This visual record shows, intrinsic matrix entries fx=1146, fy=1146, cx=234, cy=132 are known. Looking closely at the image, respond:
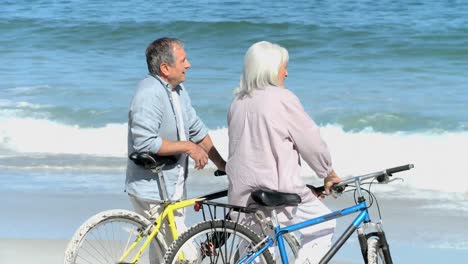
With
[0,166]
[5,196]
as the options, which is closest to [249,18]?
[0,166]

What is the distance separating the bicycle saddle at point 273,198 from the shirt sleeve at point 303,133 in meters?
0.18

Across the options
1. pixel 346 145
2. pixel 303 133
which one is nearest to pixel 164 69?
pixel 303 133

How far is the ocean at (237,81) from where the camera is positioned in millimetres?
11352

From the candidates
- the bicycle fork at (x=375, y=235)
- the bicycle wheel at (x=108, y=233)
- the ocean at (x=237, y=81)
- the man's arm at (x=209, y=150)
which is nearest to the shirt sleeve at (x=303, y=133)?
the bicycle fork at (x=375, y=235)

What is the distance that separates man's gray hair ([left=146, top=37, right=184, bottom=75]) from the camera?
5.62 m

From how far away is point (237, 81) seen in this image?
16844 millimetres

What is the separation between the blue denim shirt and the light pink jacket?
0.46 metres

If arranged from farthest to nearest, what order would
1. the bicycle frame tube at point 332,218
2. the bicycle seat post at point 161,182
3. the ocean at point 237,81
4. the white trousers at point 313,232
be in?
the ocean at point 237,81, the bicycle seat post at point 161,182, the white trousers at point 313,232, the bicycle frame tube at point 332,218

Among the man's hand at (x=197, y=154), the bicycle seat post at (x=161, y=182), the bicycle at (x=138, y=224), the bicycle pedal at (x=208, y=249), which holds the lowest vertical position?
the bicycle pedal at (x=208, y=249)

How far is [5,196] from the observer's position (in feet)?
32.2

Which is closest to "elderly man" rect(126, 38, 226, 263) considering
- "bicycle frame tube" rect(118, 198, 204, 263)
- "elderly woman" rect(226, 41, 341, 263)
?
"bicycle frame tube" rect(118, 198, 204, 263)

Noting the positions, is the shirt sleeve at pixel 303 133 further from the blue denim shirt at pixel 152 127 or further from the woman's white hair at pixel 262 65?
the blue denim shirt at pixel 152 127

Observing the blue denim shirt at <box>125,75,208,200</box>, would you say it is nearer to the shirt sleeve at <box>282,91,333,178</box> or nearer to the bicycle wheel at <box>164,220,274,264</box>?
the bicycle wheel at <box>164,220,274,264</box>

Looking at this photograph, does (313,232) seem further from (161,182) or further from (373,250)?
(161,182)
